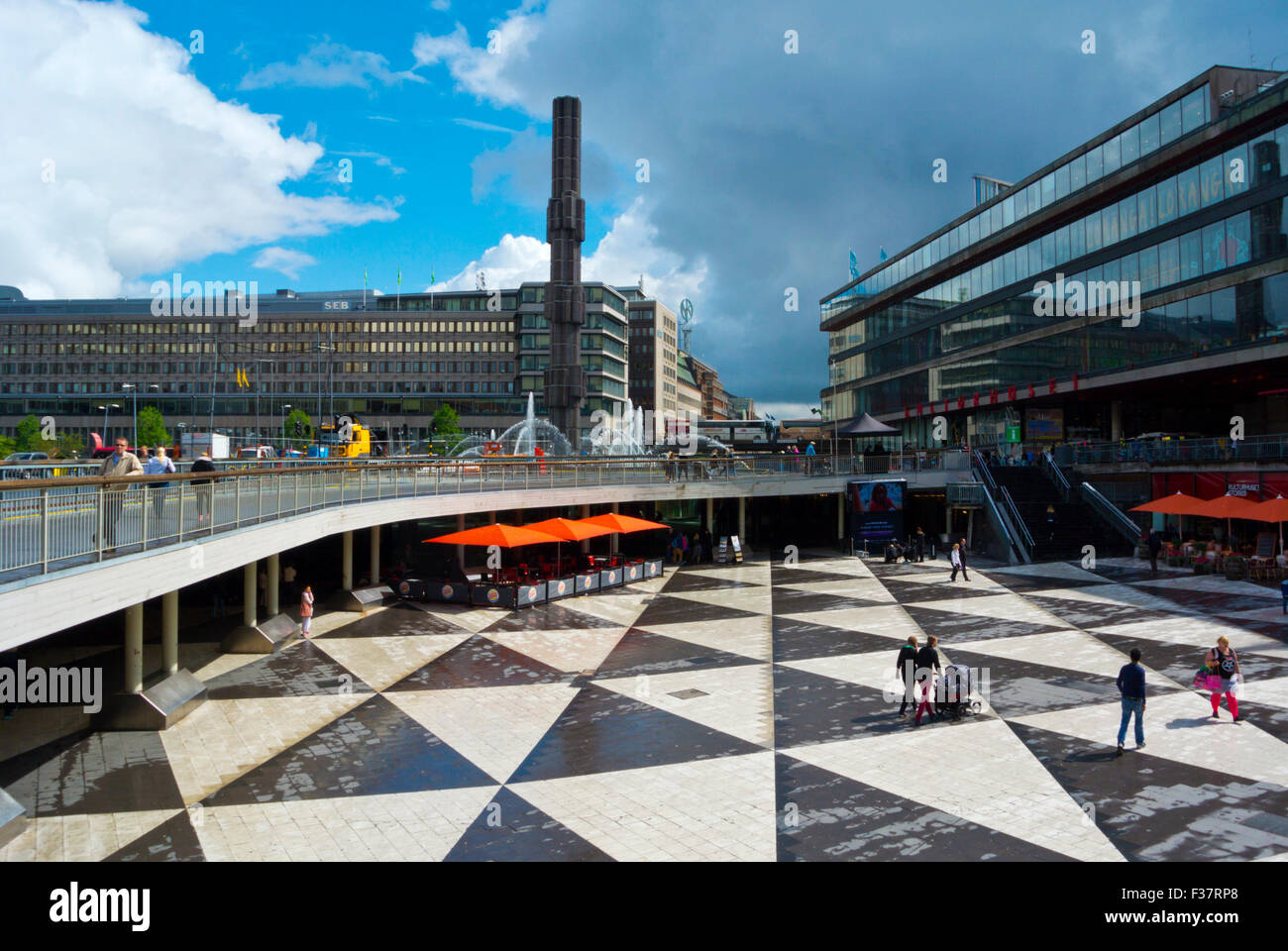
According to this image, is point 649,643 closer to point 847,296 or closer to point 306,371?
point 847,296

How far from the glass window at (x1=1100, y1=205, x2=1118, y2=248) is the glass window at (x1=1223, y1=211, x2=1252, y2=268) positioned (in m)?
7.93

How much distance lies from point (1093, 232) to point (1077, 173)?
11.4 ft

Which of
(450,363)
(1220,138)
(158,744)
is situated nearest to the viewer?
(158,744)

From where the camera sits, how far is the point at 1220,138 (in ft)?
125

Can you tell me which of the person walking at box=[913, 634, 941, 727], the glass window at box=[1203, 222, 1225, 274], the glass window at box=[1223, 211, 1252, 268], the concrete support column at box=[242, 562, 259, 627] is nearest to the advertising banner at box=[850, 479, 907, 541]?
the glass window at box=[1203, 222, 1225, 274]

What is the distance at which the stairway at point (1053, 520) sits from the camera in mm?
35375

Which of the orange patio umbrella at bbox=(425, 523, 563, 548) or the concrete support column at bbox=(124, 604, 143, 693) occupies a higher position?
the orange patio umbrella at bbox=(425, 523, 563, 548)

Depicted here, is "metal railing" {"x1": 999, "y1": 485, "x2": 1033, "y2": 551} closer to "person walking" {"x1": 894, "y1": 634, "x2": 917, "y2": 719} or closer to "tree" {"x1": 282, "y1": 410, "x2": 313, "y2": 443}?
"person walking" {"x1": 894, "y1": 634, "x2": 917, "y2": 719}

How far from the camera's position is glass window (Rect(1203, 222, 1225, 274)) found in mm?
38594

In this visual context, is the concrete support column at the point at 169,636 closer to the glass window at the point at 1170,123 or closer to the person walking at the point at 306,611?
the person walking at the point at 306,611
